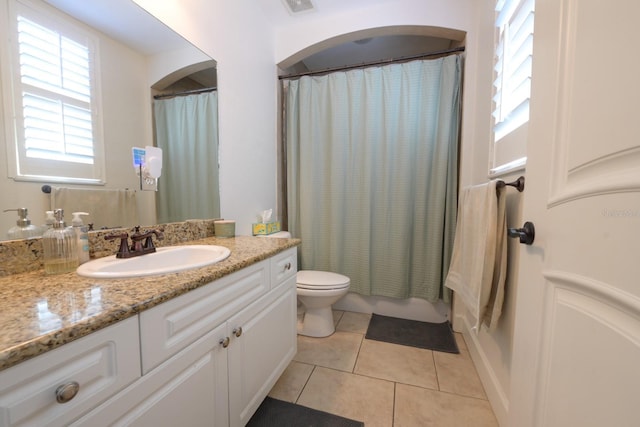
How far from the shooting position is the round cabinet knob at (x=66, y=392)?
0.43 meters

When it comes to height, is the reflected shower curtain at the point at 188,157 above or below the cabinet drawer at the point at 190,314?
above

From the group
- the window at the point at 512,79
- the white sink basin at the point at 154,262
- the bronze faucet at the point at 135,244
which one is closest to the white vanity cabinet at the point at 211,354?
the white sink basin at the point at 154,262

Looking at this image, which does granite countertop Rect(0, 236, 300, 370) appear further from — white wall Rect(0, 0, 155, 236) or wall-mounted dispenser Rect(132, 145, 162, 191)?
wall-mounted dispenser Rect(132, 145, 162, 191)

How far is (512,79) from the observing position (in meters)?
1.09

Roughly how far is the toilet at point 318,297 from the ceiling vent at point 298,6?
1762mm

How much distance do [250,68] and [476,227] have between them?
1829 millimetres

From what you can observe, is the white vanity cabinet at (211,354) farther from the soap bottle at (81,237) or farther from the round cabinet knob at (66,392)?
the soap bottle at (81,237)

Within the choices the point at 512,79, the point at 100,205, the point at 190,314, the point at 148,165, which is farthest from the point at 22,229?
the point at 512,79

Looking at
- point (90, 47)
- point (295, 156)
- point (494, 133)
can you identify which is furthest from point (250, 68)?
point (494, 133)

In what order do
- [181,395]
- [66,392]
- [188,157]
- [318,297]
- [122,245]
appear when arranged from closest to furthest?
[66,392]
[181,395]
[122,245]
[188,157]
[318,297]

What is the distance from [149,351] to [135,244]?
1.83 feet

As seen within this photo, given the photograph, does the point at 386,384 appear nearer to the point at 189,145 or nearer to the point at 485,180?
A: the point at 485,180

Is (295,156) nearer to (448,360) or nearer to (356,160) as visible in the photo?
(356,160)

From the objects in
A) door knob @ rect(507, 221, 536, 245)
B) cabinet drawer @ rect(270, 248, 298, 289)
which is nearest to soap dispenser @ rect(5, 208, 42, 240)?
cabinet drawer @ rect(270, 248, 298, 289)
